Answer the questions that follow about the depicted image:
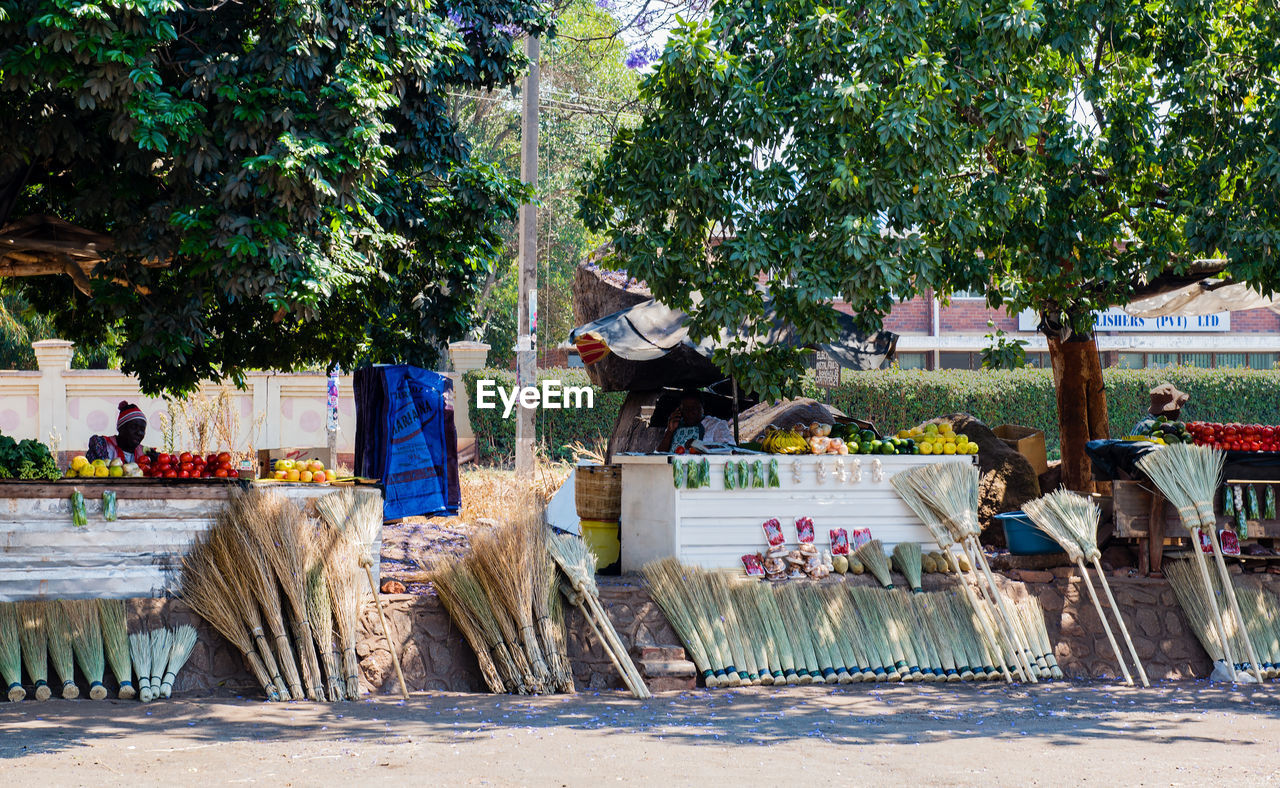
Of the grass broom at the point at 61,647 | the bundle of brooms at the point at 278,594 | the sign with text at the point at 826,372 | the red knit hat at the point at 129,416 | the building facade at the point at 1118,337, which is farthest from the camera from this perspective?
the building facade at the point at 1118,337

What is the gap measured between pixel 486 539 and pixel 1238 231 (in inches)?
180

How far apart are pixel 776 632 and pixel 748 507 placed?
1063mm

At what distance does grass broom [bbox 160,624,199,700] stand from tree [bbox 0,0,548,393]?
142cm

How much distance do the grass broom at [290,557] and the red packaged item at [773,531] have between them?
2871 mm

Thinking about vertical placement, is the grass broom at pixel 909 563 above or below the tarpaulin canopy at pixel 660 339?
below

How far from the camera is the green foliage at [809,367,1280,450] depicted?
18.6m

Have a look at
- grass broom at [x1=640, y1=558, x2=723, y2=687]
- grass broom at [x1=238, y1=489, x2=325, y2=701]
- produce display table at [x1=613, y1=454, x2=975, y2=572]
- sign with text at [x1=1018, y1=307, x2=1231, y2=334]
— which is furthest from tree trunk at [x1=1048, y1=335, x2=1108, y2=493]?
sign with text at [x1=1018, y1=307, x2=1231, y2=334]

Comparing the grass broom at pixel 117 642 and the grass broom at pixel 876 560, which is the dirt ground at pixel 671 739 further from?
the grass broom at pixel 876 560

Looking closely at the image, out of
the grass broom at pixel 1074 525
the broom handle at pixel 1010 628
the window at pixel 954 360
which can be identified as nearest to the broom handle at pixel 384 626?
the broom handle at pixel 1010 628

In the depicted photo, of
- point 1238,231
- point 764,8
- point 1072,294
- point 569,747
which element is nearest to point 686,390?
point 1072,294

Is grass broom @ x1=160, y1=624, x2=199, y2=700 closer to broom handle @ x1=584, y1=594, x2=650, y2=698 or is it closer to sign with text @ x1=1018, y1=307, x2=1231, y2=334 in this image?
broom handle @ x1=584, y1=594, x2=650, y2=698

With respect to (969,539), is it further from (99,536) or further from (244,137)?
(99,536)

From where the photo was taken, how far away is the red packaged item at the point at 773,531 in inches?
302

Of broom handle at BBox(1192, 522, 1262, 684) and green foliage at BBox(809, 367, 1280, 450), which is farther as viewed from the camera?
green foliage at BBox(809, 367, 1280, 450)
